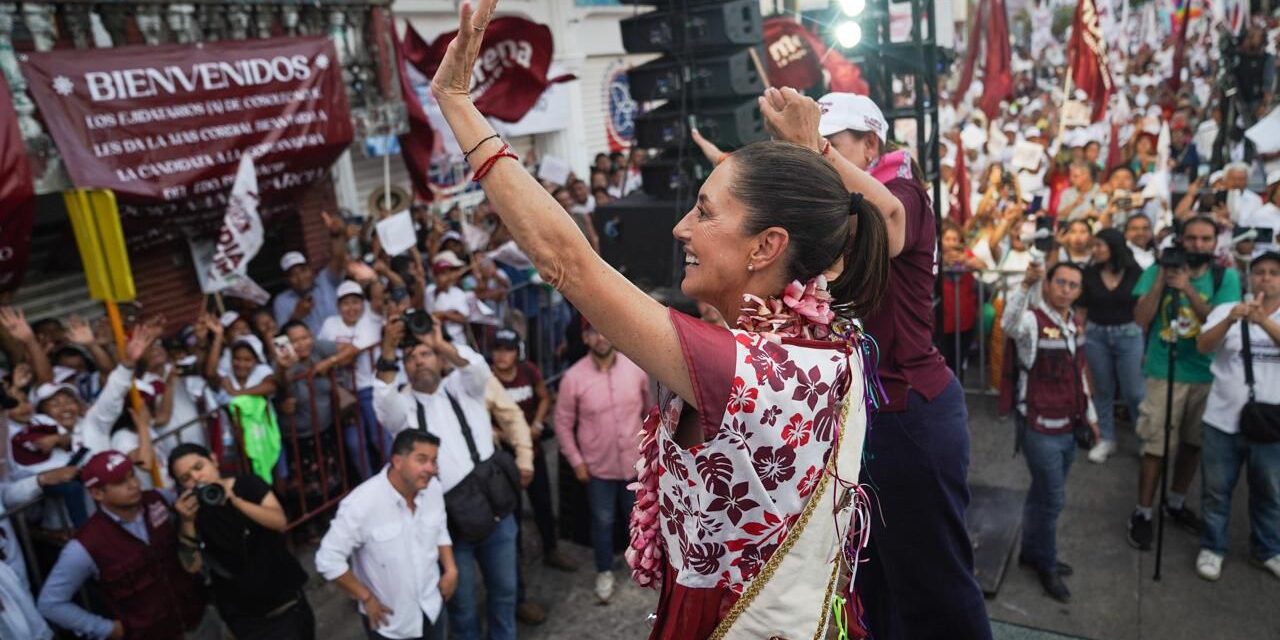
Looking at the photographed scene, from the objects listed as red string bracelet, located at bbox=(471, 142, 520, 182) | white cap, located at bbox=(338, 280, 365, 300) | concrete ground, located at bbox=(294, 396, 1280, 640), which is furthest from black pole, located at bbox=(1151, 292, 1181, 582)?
white cap, located at bbox=(338, 280, 365, 300)

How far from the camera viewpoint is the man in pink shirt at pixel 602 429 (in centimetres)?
565

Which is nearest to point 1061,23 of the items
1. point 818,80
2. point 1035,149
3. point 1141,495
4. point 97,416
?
point 1035,149

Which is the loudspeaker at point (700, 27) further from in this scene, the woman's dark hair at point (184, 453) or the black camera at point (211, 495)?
the black camera at point (211, 495)

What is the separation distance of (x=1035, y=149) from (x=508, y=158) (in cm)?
1207

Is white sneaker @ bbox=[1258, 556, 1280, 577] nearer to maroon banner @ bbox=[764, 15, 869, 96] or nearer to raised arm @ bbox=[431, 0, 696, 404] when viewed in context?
maroon banner @ bbox=[764, 15, 869, 96]

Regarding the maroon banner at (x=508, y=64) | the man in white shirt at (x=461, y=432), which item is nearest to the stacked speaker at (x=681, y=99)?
the man in white shirt at (x=461, y=432)

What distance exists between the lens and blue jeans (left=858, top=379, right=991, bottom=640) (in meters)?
2.64

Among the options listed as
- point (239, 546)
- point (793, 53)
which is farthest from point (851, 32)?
point (239, 546)

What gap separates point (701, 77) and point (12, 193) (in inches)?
188

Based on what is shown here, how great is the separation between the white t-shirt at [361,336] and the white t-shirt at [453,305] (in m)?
0.54

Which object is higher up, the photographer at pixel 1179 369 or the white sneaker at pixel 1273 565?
the photographer at pixel 1179 369

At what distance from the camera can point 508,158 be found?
1537mm

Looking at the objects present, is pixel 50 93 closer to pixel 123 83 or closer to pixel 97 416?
pixel 123 83

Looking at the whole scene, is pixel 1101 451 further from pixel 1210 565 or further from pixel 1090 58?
pixel 1090 58
